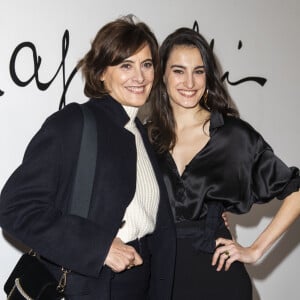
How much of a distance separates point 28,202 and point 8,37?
2.42ft

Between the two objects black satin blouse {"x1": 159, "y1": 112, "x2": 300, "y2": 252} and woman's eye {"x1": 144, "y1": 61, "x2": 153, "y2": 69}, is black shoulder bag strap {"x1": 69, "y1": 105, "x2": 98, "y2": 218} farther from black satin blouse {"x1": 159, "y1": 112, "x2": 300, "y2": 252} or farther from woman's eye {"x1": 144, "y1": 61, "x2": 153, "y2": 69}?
black satin blouse {"x1": 159, "y1": 112, "x2": 300, "y2": 252}

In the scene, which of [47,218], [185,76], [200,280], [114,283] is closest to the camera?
[47,218]

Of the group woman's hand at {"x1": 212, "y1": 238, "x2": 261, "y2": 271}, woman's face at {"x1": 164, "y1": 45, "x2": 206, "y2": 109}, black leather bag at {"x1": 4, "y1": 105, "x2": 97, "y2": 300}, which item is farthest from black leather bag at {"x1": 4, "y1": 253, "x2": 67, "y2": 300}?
woman's face at {"x1": 164, "y1": 45, "x2": 206, "y2": 109}

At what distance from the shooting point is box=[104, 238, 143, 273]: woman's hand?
1.27 metres

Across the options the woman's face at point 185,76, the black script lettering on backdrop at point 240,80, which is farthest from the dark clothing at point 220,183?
the black script lettering on backdrop at point 240,80

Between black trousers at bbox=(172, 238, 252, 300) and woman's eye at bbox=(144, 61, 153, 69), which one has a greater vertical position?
woman's eye at bbox=(144, 61, 153, 69)

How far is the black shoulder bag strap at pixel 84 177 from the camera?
129 centimetres

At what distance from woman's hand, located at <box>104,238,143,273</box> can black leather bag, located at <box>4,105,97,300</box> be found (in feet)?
0.35

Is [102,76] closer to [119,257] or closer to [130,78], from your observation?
[130,78]

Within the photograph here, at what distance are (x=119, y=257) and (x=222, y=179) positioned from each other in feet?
1.86

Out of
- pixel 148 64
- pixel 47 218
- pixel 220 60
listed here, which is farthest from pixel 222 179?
pixel 220 60

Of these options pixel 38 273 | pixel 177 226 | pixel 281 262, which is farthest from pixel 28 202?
pixel 281 262

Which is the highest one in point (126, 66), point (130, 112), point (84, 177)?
point (126, 66)

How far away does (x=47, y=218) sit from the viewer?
123 centimetres
